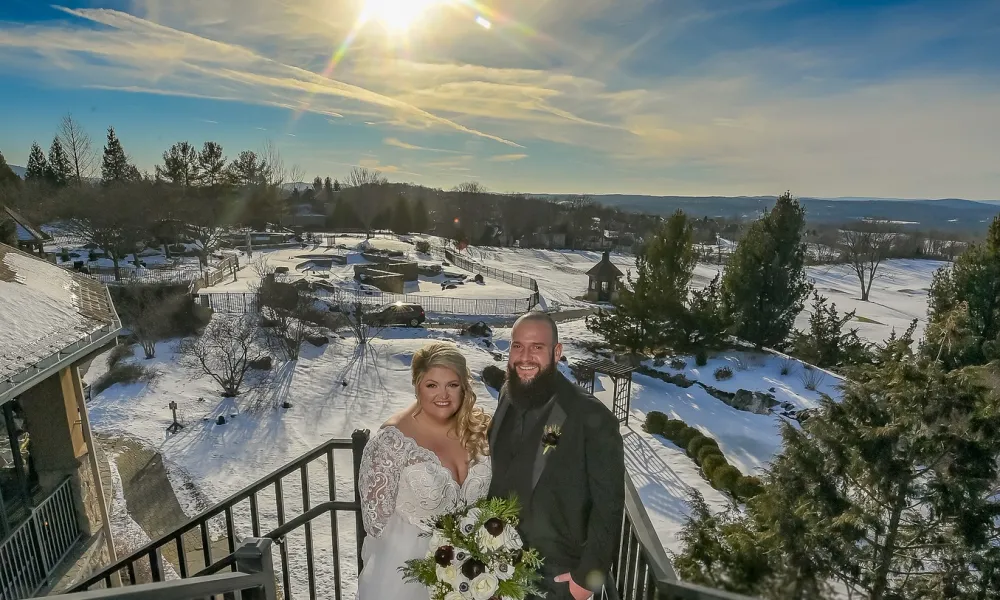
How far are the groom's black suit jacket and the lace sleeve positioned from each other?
51 centimetres

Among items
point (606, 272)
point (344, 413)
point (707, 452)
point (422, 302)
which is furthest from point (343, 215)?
point (707, 452)

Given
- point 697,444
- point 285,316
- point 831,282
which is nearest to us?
point 697,444

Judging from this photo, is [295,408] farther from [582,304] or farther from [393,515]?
[582,304]

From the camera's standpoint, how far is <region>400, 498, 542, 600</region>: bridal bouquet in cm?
229

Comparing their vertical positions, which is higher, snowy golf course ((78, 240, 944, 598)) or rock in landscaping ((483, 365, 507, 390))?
rock in landscaping ((483, 365, 507, 390))

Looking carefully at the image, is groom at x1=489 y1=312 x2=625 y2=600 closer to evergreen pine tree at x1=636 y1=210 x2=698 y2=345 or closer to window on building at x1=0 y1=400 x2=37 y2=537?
window on building at x1=0 y1=400 x2=37 y2=537

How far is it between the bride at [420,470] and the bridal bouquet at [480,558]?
0.27 meters

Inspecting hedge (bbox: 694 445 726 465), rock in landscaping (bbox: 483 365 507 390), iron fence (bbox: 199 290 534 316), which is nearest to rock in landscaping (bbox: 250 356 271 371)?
rock in landscaping (bbox: 483 365 507 390)

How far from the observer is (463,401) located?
2779 millimetres

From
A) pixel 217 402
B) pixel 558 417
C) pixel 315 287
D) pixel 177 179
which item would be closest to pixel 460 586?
pixel 558 417

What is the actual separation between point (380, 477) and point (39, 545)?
5.52 metres

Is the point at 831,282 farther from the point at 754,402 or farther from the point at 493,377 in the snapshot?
the point at 493,377

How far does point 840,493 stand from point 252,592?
23.1 feet

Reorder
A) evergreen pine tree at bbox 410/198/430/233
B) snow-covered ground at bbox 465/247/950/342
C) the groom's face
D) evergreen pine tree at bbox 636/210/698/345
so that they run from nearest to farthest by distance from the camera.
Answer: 1. the groom's face
2. evergreen pine tree at bbox 636/210/698/345
3. snow-covered ground at bbox 465/247/950/342
4. evergreen pine tree at bbox 410/198/430/233
